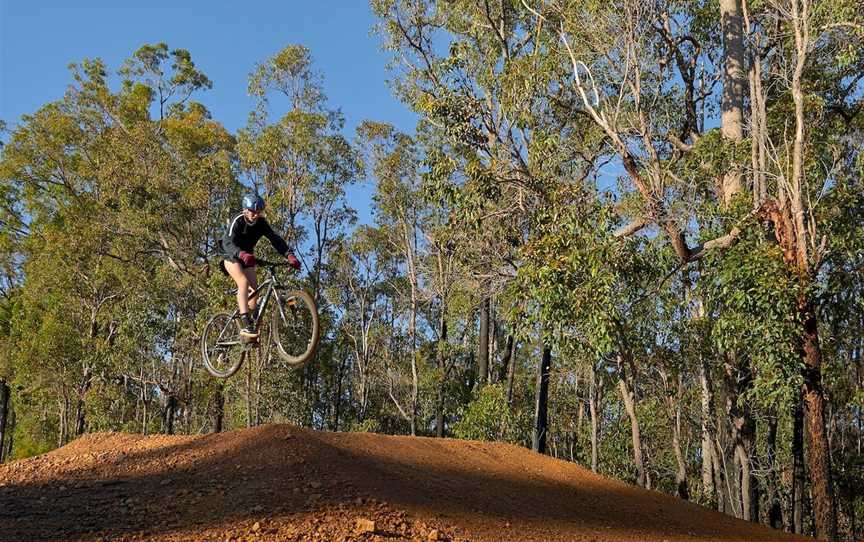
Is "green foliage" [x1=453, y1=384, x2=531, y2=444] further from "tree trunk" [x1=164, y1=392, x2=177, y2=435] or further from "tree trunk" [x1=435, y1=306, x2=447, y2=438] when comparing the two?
"tree trunk" [x1=164, y1=392, x2=177, y2=435]

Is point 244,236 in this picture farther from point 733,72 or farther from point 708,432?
point 708,432

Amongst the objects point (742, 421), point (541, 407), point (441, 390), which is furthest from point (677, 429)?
point (441, 390)

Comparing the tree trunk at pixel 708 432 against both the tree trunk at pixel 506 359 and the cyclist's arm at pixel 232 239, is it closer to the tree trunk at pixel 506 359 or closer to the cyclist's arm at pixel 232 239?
the tree trunk at pixel 506 359

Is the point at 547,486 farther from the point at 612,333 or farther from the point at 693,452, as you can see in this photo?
the point at 693,452

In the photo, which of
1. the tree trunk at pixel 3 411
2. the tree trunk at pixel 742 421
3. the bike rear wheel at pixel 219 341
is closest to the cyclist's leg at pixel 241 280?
the bike rear wheel at pixel 219 341

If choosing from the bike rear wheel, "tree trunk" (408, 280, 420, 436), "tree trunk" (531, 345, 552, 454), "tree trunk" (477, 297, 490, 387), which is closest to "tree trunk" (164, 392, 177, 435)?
"tree trunk" (408, 280, 420, 436)

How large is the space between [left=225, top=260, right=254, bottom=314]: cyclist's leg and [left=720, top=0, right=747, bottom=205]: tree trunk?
27.7ft

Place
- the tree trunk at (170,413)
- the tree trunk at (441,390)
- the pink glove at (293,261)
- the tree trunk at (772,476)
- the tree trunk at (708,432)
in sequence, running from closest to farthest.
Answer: the pink glove at (293,261) → the tree trunk at (708,432) → the tree trunk at (772,476) → the tree trunk at (170,413) → the tree trunk at (441,390)

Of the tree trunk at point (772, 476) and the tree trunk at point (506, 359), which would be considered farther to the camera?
the tree trunk at point (506, 359)

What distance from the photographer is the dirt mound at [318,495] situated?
229 inches

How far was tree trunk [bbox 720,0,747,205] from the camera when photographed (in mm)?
Answer: 12655

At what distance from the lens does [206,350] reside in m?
9.56

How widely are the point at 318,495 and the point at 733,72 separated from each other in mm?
10894

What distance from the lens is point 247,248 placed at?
7.88 metres
